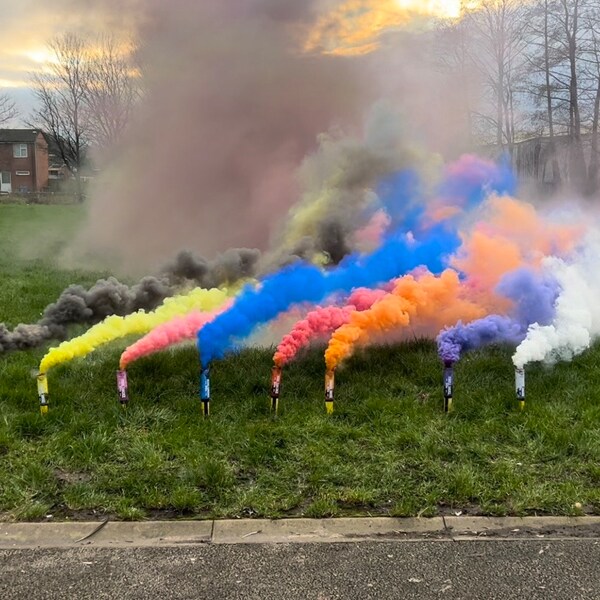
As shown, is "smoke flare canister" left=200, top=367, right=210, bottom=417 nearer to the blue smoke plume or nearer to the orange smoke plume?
the blue smoke plume

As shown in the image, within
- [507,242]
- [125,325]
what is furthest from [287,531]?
[507,242]

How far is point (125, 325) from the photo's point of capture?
5883mm

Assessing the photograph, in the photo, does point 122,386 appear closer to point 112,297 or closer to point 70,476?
point 70,476

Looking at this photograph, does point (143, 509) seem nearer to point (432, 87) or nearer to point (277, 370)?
point (277, 370)

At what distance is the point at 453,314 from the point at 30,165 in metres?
58.2

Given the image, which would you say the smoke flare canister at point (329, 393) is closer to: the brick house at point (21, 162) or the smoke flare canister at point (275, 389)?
the smoke flare canister at point (275, 389)

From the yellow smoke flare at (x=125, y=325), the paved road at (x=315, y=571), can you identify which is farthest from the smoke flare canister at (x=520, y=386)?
the yellow smoke flare at (x=125, y=325)

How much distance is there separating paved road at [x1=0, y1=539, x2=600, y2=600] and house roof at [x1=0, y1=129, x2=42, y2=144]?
59556mm

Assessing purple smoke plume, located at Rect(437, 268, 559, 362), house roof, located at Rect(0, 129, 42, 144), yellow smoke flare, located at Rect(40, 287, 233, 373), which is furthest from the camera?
house roof, located at Rect(0, 129, 42, 144)

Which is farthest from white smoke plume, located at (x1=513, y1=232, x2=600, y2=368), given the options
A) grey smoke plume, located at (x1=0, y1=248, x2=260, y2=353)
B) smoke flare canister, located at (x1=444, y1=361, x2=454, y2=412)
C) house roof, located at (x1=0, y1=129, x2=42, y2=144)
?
house roof, located at (x1=0, y1=129, x2=42, y2=144)

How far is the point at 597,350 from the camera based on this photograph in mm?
6867

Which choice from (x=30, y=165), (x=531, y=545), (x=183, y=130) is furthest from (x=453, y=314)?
(x=30, y=165)

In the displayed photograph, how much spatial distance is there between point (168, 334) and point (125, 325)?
51cm

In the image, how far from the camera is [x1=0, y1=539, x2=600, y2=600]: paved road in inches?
121
